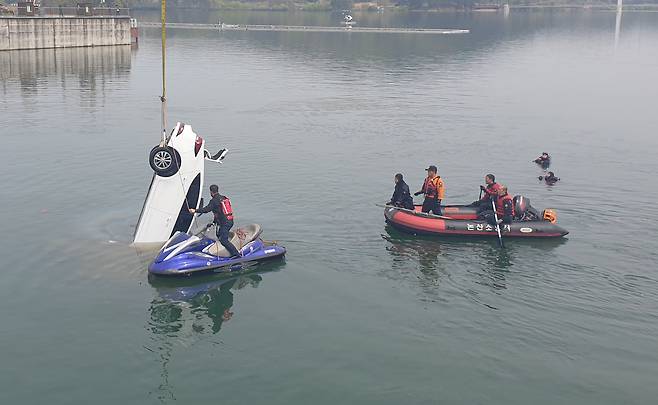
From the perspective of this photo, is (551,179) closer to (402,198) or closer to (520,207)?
(520,207)

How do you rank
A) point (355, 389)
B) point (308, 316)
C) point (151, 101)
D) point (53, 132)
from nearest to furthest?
point (355, 389) < point (308, 316) < point (53, 132) < point (151, 101)

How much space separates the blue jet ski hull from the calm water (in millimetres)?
489

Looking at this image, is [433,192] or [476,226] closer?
[476,226]

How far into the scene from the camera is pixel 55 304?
21172mm

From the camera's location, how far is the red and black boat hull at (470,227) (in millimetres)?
26625

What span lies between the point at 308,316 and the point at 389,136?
2727cm

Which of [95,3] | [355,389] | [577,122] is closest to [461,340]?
[355,389]

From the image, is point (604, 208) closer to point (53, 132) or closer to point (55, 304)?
point (55, 304)

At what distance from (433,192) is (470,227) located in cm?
190

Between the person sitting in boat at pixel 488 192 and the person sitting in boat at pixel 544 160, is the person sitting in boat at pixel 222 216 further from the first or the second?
the person sitting in boat at pixel 544 160

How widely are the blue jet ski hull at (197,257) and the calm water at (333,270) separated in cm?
49

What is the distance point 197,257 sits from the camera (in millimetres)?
22859

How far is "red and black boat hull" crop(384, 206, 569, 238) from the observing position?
87.4 feet

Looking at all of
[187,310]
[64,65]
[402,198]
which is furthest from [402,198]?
[64,65]
